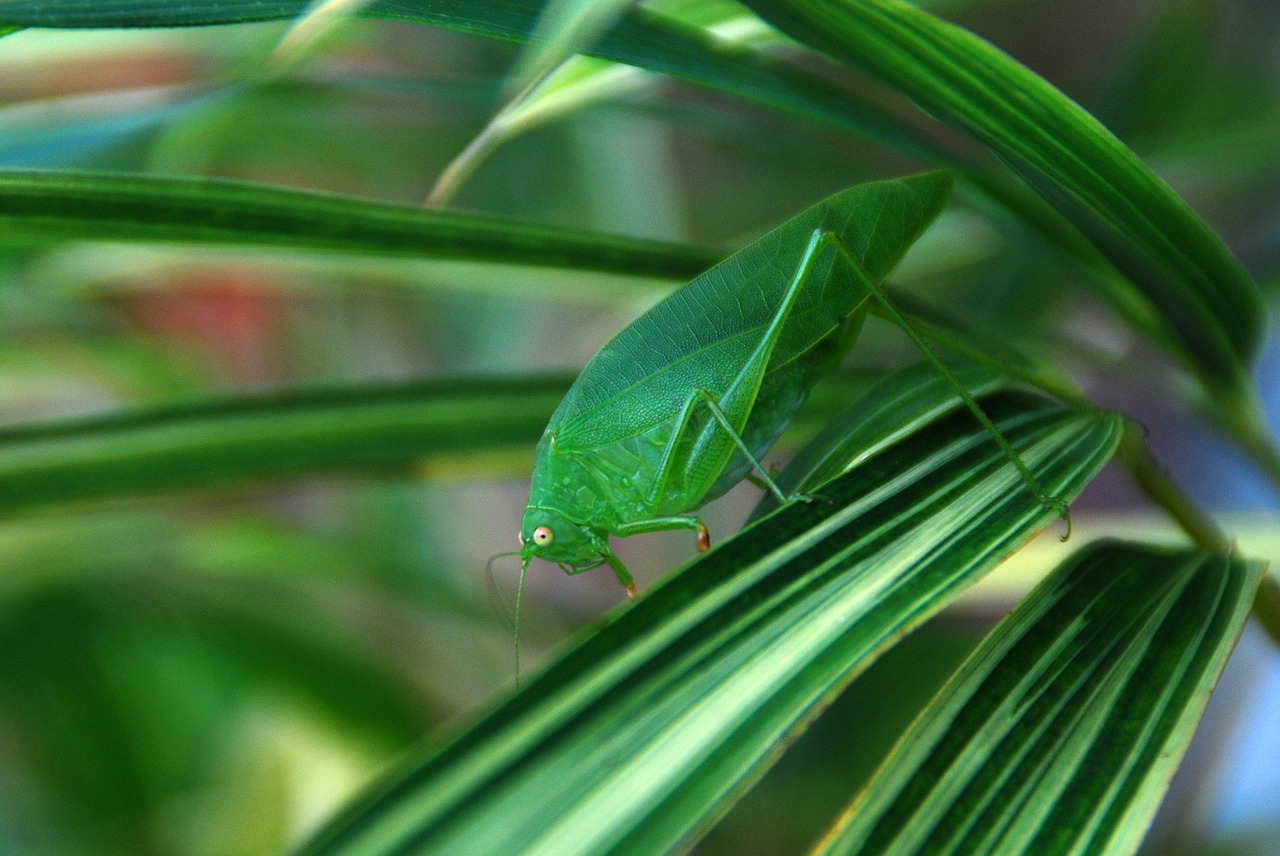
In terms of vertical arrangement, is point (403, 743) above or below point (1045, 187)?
above

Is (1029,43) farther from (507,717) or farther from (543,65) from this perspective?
(507,717)

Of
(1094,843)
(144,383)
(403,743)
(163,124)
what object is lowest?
(1094,843)

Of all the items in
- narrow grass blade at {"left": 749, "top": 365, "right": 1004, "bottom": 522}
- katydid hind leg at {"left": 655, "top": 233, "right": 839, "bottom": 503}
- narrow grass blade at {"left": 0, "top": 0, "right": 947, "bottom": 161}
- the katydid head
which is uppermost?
narrow grass blade at {"left": 0, "top": 0, "right": 947, "bottom": 161}

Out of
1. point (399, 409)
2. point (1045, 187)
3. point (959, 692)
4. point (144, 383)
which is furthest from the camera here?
point (144, 383)

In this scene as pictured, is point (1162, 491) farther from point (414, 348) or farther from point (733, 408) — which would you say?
point (414, 348)

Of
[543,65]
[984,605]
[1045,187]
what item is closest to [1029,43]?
[984,605]

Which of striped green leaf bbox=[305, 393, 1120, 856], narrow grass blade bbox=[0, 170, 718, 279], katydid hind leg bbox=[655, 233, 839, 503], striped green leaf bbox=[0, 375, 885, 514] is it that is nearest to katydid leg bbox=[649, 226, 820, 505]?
katydid hind leg bbox=[655, 233, 839, 503]

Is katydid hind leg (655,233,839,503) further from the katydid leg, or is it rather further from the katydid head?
the katydid head
